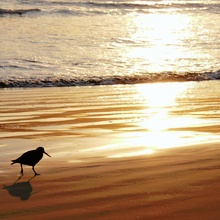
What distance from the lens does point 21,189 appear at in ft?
15.1

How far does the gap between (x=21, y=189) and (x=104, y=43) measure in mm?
20126

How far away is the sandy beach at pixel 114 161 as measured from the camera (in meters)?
3.97

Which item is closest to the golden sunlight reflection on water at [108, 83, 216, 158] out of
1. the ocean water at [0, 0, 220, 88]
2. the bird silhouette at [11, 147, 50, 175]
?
the bird silhouette at [11, 147, 50, 175]

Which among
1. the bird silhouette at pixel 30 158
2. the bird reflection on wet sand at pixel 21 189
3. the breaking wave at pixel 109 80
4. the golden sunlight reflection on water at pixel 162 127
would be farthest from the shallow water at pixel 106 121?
the breaking wave at pixel 109 80

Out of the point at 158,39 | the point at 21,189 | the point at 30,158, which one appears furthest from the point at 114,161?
the point at 158,39

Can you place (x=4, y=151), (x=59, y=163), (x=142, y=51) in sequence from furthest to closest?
1. (x=142, y=51)
2. (x=4, y=151)
3. (x=59, y=163)

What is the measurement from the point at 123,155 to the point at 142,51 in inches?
688

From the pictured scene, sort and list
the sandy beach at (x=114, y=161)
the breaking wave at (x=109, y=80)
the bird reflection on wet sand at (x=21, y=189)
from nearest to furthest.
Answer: the sandy beach at (x=114, y=161) → the bird reflection on wet sand at (x=21, y=189) → the breaking wave at (x=109, y=80)

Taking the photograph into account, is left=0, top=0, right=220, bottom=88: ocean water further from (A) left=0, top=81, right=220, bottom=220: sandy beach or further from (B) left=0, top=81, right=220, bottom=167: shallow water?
(A) left=0, top=81, right=220, bottom=220: sandy beach

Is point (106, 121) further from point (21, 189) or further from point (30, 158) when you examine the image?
point (21, 189)

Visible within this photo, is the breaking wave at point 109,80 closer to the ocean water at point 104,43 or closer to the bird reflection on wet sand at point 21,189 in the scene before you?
the ocean water at point 104,43

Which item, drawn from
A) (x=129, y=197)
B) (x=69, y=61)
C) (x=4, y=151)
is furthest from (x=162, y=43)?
(x=129, y=197)

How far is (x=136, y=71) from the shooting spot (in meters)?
18.6

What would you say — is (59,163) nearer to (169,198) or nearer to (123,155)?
(123,155)
